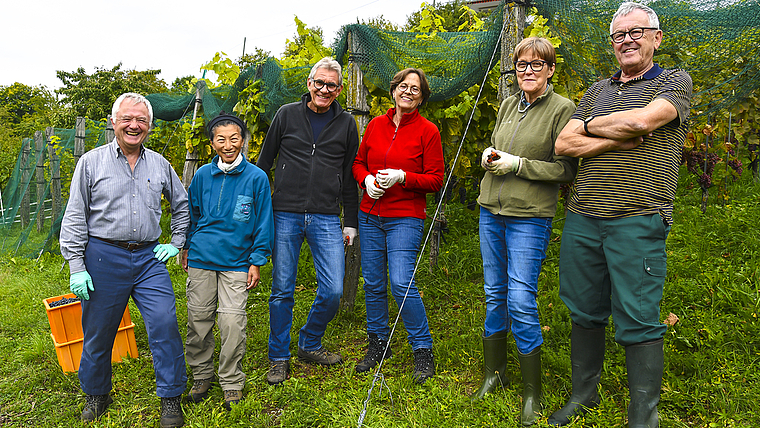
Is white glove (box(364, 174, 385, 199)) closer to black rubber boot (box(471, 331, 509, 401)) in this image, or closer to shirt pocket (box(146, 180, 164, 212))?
black rubber boot (box(471, 331, 509, 401))

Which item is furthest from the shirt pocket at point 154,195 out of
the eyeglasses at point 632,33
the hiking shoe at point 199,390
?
the eyeglasses at point 632,33

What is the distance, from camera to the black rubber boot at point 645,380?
2037 millimetres

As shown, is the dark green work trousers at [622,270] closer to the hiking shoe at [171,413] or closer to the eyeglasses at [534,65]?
the eyeglasses at [534,65]

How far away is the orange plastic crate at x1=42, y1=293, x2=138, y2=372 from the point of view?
3.19 metres

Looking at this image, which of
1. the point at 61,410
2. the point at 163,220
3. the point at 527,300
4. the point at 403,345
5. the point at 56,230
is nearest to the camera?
the point at 527,300

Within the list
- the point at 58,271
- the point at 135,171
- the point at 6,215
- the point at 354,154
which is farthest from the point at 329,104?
the point at 6,215

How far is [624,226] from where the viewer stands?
2.02 m

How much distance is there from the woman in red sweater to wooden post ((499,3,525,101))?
51 centimetres

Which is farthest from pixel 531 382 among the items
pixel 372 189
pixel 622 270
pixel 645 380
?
pixel 372 189

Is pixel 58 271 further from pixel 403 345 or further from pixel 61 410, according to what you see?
pixel 403 345

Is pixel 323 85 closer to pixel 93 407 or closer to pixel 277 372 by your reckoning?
pixel 277 372

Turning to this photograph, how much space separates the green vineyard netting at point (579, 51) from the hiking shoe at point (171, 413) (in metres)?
2.57

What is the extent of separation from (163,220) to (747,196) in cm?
788

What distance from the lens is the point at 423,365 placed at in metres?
2.88
